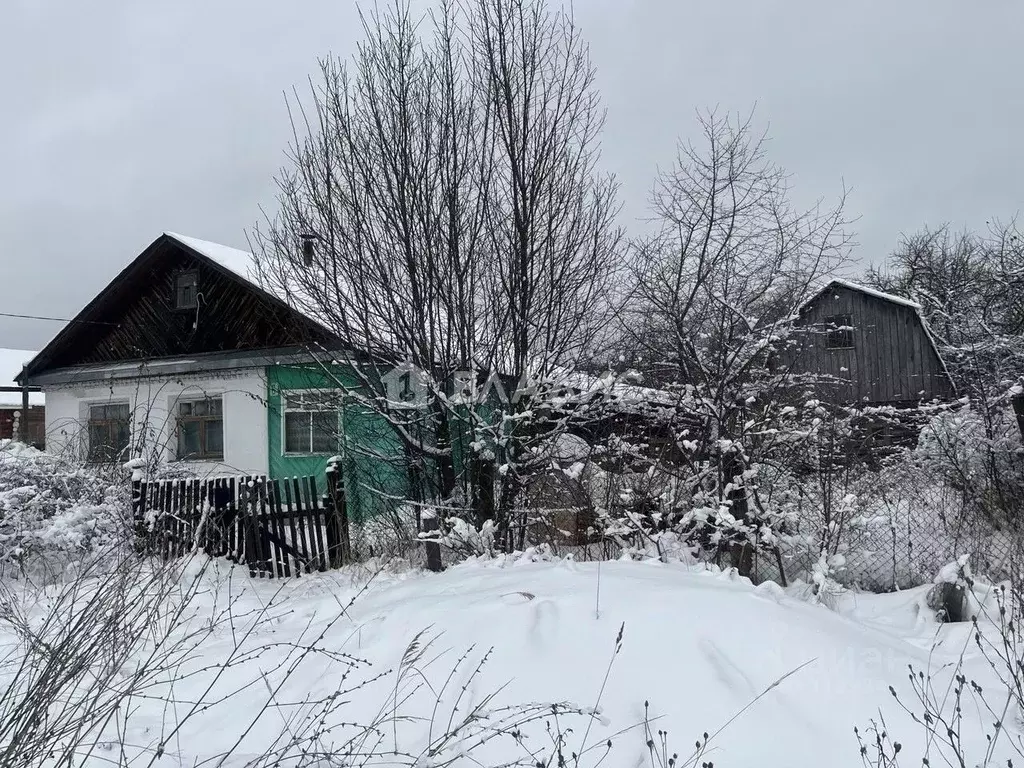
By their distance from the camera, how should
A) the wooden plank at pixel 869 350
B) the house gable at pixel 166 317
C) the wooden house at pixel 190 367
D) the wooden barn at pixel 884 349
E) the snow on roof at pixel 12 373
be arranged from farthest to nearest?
the snow on roof at pixel 12 373
the wooden plank at pixel 869 350
the wooden barn at pixel 884 349
the house gable at pixel 166 317
the wooden house at pixel 190 367

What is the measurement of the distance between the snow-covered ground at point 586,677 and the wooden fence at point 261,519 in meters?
3.26

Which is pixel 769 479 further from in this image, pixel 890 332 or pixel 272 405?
pixel 890 332

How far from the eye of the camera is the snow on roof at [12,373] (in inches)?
1185

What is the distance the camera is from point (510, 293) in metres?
6.57

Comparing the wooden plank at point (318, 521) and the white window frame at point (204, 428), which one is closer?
the wooden plank at point (318, 521)

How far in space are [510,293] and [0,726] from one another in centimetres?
505

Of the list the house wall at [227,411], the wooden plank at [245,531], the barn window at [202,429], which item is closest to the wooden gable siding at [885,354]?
the house wall at [227,411]

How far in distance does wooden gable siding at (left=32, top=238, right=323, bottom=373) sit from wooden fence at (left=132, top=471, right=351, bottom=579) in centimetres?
521

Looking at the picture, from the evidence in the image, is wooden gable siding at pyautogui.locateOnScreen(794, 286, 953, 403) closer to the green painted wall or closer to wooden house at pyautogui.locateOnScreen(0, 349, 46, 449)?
the green painted wall

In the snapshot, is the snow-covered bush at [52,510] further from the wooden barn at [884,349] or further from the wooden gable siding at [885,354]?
the wooden gable siding at [885,354]

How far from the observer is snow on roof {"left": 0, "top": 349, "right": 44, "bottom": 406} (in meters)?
30.1

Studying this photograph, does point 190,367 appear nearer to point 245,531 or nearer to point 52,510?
point 52,510

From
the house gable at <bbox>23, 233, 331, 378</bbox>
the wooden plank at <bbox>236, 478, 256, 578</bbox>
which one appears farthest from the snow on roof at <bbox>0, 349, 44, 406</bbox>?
the wooden plank at <bbox>236, 478, 256, 578</bbox>

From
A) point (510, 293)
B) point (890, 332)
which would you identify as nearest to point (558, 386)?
point (510, 293)
